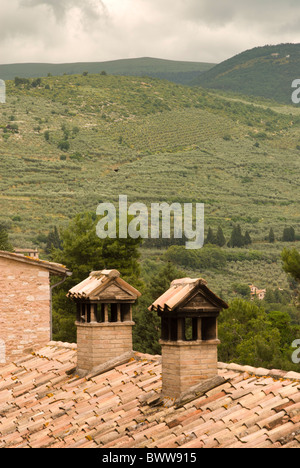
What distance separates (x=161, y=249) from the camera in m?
160

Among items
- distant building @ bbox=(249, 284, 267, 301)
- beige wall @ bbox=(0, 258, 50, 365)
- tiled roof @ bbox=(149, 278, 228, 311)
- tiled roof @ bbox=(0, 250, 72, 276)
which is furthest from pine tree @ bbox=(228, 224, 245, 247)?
tiled roof @ bbox=(149, 278, 228, 311)

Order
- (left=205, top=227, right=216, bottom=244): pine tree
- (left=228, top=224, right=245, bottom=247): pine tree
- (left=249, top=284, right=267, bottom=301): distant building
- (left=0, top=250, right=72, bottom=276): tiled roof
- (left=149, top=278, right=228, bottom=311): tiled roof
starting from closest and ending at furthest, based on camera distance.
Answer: (left=149, top=278, right=228, bottom=311): tiled roof
(left=0, top=250, right=72, bottom=276): tiled roof
(left=249, top=284, right=267, bottom=301): distant building
(left=205, top=227, right=216, bottom=244): pine tree
(left=228, top=224, right=245, bottom=247): pine tree

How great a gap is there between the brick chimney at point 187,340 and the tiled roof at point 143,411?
318 mm

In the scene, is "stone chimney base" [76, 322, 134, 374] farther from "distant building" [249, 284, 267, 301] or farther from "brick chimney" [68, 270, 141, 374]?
"distant building" [249, 284, 267, 301]

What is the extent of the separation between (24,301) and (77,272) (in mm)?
32345

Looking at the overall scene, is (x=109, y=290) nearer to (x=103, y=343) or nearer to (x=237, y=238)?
(x=103, y=343)

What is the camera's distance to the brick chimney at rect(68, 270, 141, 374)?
1745 centimetres

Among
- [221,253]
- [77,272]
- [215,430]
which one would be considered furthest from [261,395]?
[221,253]

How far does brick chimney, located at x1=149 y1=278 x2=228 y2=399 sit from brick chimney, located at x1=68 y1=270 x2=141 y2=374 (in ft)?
11.1

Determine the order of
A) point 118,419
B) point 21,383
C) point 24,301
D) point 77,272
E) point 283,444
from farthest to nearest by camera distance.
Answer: point 77,272
point 24,301
point 21,383
point 118,419
point 283,444

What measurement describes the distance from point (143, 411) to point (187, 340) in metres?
1.29

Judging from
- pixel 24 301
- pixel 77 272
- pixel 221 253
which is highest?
pixel 24 301

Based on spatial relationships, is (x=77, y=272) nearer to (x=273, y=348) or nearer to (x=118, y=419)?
(x=273, y=348)

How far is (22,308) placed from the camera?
22469 mm
